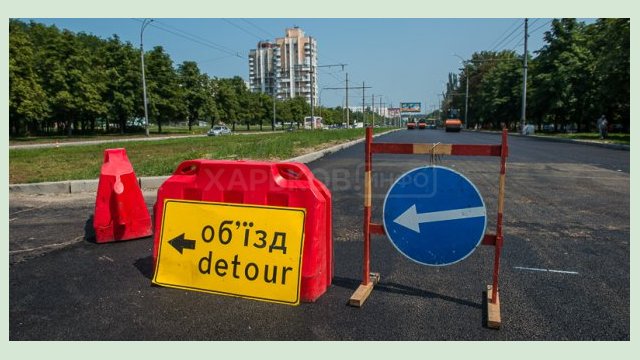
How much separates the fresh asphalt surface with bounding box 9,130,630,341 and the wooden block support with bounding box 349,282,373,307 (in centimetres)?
5

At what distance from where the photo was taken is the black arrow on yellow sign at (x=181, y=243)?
385 cm

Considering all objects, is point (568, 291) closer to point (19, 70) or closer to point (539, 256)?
point (539, 256)

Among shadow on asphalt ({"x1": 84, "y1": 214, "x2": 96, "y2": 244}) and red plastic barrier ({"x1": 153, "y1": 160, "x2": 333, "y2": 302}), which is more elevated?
red plastic barrier ({"x1": 153, "y1": 160, "x2": 333, "y2": 302})

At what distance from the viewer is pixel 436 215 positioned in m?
3.61

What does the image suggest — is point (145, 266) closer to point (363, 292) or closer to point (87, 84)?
point (363, 292)

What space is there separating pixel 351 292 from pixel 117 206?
10.6 feet

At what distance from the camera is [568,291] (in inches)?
148

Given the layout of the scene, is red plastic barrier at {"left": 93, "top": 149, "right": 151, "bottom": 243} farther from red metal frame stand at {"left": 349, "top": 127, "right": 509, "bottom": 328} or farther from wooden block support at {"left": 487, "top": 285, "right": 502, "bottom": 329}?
wooden block support at {"left": 487, "top": 285, "right": 502, "bottom": 329}

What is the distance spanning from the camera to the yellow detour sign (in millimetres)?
3553

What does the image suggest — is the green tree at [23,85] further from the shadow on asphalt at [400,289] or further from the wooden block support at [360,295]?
the wooden block support at [360,295]

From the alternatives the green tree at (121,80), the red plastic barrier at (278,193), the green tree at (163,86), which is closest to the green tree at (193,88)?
the green tree at (163,86)

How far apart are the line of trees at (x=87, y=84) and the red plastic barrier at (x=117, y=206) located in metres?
38.8

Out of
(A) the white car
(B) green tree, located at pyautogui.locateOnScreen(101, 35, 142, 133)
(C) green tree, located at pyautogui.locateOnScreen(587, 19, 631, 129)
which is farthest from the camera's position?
(A) the white car

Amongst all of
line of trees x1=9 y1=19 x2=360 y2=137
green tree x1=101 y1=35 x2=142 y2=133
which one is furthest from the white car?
green tree x1=101 y1=35 x2=142 y2=133
